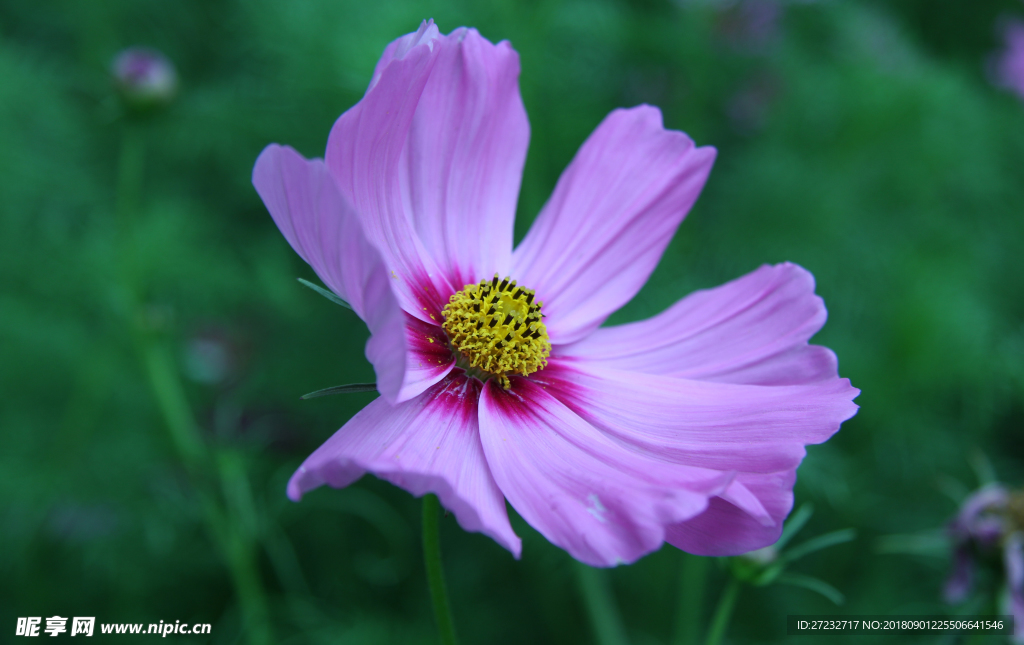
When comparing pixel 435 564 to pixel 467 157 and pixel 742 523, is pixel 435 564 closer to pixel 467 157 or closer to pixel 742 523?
pixel 742 523

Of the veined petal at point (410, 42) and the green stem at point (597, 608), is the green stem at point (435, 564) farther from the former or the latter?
the green stem at point (597, 608)

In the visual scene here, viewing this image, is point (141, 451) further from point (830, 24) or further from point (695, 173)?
point (830, 24)

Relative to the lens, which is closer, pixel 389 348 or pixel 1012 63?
pixel 389 348

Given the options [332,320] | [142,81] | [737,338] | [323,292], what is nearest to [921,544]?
[737,338]

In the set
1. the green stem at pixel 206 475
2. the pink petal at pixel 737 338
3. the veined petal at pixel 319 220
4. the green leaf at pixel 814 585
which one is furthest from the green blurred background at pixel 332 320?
the veined petal at pixel 319 220

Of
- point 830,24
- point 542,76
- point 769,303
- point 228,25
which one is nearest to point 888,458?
point 769,303

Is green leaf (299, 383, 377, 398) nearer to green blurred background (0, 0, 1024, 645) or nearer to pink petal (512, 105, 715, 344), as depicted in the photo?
pink petal (512, 105, 715, 344)

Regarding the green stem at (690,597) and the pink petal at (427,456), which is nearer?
the pink petal at (427,456)
